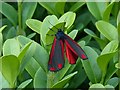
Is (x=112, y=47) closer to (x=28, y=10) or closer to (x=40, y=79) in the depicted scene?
(x=40, y=79)

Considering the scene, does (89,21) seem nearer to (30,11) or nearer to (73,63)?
(30,11)

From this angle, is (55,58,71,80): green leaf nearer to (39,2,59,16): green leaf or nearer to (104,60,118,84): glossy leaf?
(104,60,118,84): glossy leaf

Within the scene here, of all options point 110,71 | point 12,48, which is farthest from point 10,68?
point 110,71

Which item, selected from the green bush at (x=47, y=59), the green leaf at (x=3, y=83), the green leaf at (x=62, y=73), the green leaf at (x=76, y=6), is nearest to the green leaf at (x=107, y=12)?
the green bush at (x=47, y=59)

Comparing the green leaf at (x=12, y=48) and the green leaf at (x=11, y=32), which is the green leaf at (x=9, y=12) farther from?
the green leaf at (x=12, y=48)

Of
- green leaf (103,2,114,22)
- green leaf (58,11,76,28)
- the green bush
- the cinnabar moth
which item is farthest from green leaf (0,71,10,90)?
green leaf (103,2,114,22)

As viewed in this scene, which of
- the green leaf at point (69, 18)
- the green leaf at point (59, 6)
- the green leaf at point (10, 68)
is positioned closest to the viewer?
the green leaf at point (10, 68)
